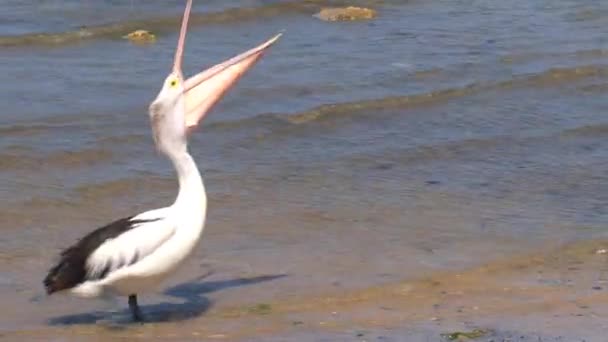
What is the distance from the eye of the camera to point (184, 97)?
23.8 feet

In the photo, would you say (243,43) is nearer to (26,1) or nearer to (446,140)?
(26,1)

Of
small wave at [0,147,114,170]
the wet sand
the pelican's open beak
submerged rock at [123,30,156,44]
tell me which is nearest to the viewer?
the wet sand

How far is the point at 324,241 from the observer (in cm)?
826

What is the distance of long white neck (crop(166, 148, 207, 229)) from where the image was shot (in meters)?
7.01

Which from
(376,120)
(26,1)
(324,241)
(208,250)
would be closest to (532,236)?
(324,241)

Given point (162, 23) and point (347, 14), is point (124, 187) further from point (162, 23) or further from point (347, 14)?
point (347, 14)

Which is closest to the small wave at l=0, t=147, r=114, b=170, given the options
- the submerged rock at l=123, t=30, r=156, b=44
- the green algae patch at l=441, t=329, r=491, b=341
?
the submerged rock at l=123, t=30, r=156, b=44

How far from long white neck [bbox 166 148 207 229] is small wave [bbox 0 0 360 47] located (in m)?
5.32

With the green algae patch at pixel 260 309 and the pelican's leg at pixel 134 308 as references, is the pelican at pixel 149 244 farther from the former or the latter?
the green algae patch at pixel 260 309

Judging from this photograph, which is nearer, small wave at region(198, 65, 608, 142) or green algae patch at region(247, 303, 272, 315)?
green algae patch at region(247, 303, 272, 315)

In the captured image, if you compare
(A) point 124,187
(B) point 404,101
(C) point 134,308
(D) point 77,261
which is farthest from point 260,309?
(B) point 404,101

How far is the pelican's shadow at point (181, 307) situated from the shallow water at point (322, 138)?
73mm

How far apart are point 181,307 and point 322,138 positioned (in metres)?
3.25

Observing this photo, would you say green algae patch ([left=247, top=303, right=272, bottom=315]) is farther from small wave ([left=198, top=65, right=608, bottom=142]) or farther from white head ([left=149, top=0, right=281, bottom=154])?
small wave ([left=198, top=65, right=608, bottom=142])
